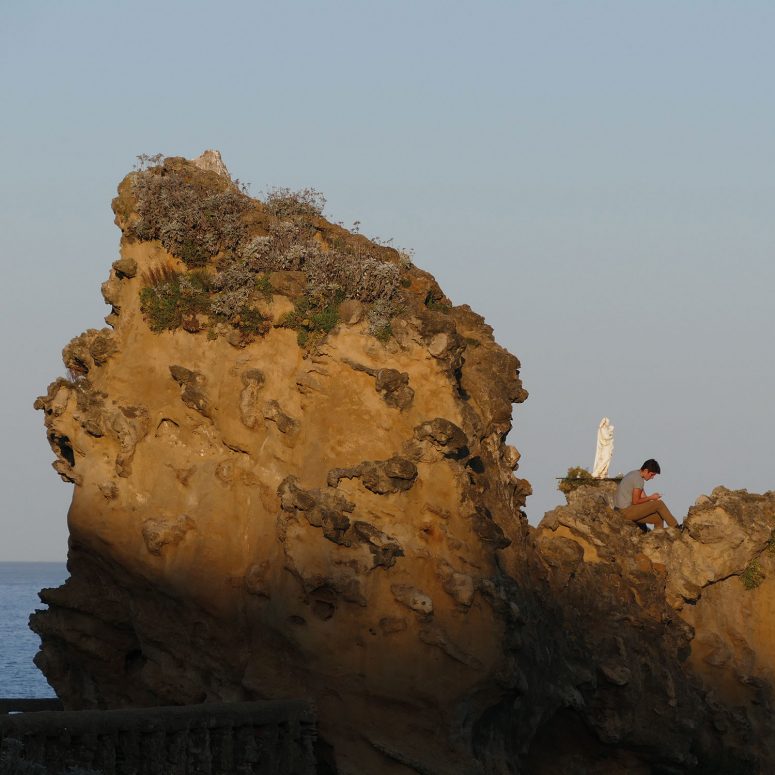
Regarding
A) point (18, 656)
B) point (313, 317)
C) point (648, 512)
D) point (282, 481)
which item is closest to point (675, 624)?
point (648, 512)

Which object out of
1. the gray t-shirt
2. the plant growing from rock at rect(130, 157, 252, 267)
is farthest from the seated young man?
the plant growing from rock at rect(130, 157, 252, 267)

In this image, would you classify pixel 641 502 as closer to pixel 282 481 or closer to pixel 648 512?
pixel 648 512

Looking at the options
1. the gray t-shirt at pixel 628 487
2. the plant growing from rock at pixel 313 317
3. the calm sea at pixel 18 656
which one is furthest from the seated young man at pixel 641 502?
the calm sea at pixel 18 656

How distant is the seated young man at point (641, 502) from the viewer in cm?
2736

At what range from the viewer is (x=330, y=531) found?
71.0 feet

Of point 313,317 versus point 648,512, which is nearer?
point 313,317

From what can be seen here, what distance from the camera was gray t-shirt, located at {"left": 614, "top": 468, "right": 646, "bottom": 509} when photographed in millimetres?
27547

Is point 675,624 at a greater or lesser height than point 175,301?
lesser

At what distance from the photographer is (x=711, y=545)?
89.1ft

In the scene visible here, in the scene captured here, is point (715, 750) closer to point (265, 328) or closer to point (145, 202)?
point (265, 328)

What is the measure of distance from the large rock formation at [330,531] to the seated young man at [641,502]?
114cm

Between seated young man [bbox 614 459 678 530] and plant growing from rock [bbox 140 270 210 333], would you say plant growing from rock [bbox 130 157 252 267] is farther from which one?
seated young man [bbox 614 459 678 530]

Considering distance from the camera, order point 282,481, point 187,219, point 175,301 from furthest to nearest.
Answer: point 187,219
point 175,301
point 282,481

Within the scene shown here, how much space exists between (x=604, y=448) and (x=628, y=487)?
9.97 ft
